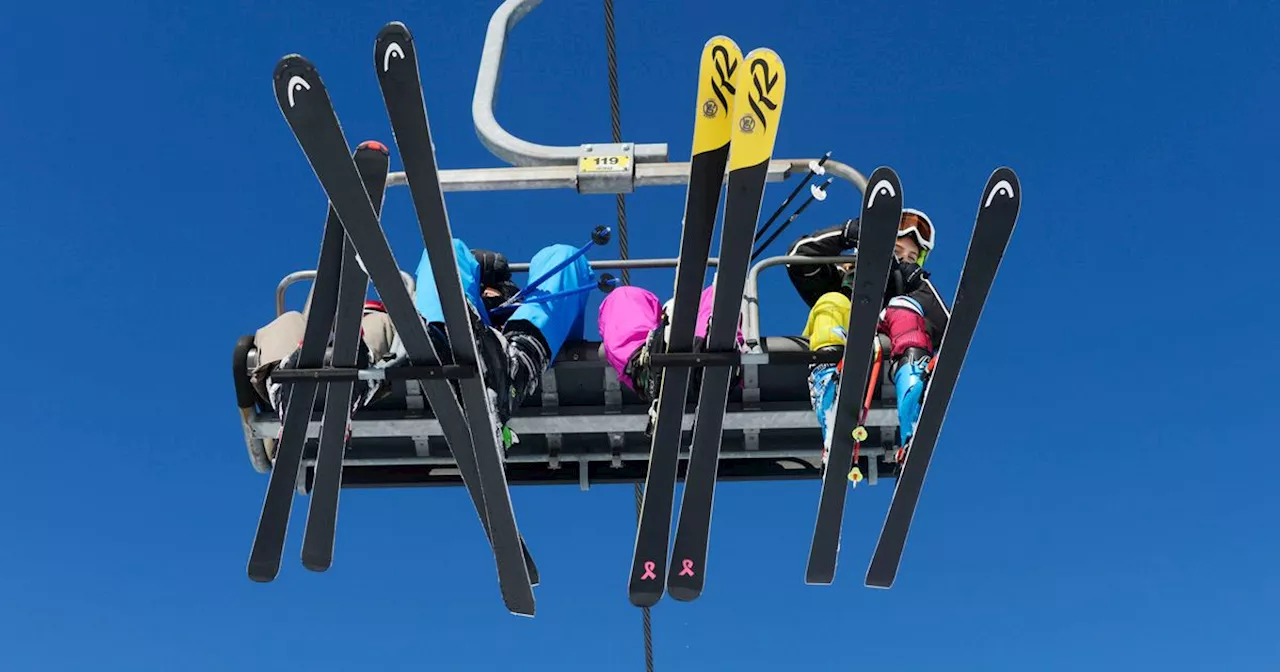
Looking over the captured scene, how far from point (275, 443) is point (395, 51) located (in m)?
2.23

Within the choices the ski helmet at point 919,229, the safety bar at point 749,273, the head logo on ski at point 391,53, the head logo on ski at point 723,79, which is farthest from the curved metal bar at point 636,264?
the head logo on ski at point 391,53

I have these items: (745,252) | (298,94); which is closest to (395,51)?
(298,94)

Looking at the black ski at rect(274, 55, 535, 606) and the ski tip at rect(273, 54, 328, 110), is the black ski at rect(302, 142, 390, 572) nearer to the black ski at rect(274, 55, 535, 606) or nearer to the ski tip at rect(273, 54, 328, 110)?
the black ski at rect(274, 55, 535, 606)

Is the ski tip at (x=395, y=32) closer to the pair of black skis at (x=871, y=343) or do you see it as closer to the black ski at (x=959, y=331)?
the pair of black skis at (x=871, y=343)

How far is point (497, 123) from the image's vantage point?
6.02 metres

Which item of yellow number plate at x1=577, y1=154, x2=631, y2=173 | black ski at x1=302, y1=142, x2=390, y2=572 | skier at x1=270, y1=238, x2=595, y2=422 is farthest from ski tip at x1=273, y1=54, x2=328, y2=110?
yellow number plate at x1=577, y1=154, x2=631, y2=173

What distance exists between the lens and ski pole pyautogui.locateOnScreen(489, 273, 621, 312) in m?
6.39

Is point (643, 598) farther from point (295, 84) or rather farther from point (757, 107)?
point (295, 84)

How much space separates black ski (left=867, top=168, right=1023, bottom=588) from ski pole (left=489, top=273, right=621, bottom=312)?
1691mm

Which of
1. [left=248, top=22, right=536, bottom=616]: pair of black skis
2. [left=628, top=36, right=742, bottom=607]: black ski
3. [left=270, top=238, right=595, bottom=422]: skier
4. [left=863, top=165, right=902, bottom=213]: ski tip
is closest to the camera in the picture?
[left=248, top=22, right=536, bottom=616]: pair of black skis

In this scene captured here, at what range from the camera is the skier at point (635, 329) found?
5906mm

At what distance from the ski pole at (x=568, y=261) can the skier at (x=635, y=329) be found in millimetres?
242

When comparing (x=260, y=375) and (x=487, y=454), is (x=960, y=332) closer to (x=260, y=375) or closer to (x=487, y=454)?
(x=487, y=454)

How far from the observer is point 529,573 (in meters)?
5.96
